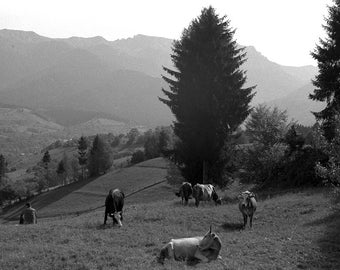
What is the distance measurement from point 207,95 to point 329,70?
9.72 meters

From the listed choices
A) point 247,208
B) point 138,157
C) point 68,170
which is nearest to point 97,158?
point 138,157

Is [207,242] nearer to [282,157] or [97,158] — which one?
[282,157]

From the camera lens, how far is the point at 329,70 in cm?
3472

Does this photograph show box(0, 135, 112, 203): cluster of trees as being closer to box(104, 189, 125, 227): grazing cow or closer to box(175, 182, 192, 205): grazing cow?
box(175, 182, 192, 205): grazing cow

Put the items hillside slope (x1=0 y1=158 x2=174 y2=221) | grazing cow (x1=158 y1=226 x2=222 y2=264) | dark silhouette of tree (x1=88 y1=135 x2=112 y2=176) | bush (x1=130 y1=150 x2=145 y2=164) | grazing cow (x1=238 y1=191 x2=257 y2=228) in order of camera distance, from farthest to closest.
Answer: bush (x1=130 y1=150 x2=145 y2=164), dark silhouette of tree (x1=88 y1=135 x2=112 y2=176), hillside slope (x1=0 y1=158 x2=174 y2=221), grazing cow (x1=238 y1=191 x2=257 y2=228), grazing cow (x1=158 y1=226 x2=222 y2=264)

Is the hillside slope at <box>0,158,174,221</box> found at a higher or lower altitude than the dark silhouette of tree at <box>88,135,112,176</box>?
lower

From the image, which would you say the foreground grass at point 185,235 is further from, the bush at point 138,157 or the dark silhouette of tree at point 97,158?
the bush at point 138,157

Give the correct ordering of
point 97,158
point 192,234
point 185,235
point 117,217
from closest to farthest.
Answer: point 185,235
point 192,234
point 117,217
point 97,158

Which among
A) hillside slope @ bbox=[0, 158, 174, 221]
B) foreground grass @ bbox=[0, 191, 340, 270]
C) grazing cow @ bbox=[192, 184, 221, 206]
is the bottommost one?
hillside slope @ bbox=[0, 158, 174, 221]

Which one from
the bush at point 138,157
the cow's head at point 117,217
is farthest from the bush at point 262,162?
the bush at point 138,157

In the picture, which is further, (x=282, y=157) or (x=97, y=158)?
(x=97, y=158)

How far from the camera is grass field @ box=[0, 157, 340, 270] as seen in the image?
53.4ft

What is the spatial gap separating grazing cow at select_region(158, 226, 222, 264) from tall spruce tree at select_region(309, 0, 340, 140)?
20.7 metres

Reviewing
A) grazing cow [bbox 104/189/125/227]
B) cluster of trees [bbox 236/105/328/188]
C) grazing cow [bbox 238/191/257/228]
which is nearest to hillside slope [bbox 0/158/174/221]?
cluster of trees [bbox 236/105/328/188]
